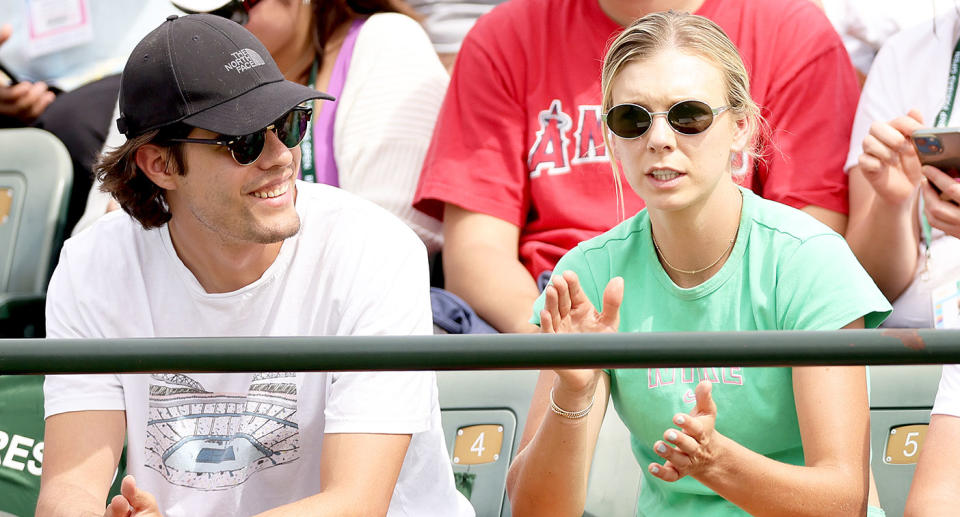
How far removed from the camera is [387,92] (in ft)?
8.67

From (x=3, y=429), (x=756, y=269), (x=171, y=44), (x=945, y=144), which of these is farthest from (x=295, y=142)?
(x=945, y=144)

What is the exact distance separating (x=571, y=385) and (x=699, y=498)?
29 cm

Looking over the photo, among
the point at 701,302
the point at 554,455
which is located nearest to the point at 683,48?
the point at 701,302

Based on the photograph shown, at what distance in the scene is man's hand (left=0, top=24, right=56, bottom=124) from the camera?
3119 millimetres

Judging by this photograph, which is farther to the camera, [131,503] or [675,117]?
[675,117]

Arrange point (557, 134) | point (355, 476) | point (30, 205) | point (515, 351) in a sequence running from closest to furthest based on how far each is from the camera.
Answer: point (515, 351) < point (355, 476) < point (557, 134) < point (30, 205)

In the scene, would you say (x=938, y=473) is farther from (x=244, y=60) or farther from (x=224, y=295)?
(x=244, y=60)

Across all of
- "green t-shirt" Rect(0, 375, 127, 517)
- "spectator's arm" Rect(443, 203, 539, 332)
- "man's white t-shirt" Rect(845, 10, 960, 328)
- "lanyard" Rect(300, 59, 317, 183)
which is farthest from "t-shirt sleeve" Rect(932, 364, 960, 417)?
"green t-shirt" Rect(0, 375, 127, 517)

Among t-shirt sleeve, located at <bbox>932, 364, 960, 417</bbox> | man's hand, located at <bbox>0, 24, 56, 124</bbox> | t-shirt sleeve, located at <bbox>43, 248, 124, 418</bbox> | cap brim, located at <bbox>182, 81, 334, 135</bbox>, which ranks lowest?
man's hand, located at <bbox>0, 24, 56, 124</bbox>

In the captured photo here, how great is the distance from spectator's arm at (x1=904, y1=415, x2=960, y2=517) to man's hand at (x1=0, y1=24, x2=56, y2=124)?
236 centimetres

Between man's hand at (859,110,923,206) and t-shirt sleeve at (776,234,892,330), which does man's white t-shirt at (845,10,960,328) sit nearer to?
man's hand at (859,110,923,206)

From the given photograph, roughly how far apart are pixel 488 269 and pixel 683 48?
0.76 m

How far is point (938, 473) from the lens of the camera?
167 centimetres

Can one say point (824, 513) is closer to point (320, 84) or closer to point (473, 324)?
point (473, 324)
